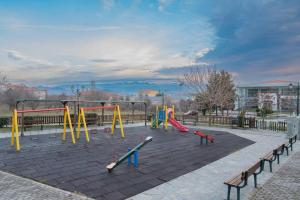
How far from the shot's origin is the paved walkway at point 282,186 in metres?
5.35

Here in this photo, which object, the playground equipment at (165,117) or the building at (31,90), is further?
the building at (31,90)

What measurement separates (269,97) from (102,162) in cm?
4267

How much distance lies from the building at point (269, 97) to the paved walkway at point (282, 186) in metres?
36.4

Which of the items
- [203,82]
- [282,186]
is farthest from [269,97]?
[282,186]

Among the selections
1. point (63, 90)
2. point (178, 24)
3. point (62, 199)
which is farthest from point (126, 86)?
point (62, 199)

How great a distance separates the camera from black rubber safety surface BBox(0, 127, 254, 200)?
588cm

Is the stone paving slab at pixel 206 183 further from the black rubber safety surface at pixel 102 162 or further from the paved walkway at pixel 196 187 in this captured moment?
the black rubber safety surface at pixel 102 162

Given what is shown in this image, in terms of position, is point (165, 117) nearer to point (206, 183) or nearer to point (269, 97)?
point (206, 183)

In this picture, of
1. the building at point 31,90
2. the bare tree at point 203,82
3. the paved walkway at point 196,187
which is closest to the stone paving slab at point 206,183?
the paved walkway at point 196,187

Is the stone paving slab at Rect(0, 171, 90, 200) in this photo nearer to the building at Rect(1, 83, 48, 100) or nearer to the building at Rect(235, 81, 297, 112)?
the building at Rect(1, 83, 48, 100)

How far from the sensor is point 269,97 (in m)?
44.0

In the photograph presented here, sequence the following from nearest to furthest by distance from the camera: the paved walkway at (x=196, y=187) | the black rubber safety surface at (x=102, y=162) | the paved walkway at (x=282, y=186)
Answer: the paved walkway at (x=196, y=187) → the paved walkway at (x=282, y=186) → the black rubber safety surface at (x=102, y=162)

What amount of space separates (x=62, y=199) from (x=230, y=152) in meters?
7.15

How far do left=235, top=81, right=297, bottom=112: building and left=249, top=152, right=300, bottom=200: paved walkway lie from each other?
119 feet
